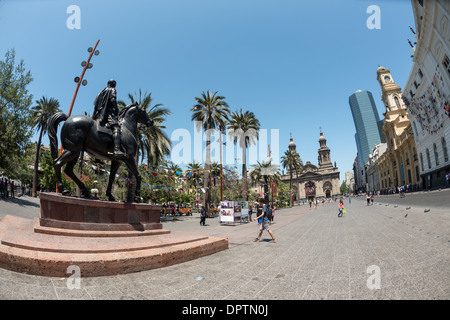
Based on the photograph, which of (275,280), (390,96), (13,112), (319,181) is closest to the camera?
(275,280)

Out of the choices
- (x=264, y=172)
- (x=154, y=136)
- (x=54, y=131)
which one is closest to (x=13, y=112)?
(x=154, y=136)

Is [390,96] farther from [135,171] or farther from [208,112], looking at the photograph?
[135,171]

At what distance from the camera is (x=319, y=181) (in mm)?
103125

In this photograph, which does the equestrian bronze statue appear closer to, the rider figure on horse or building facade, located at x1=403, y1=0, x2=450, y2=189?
the rider figure on horse

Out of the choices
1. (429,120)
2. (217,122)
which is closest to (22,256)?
(217,122)

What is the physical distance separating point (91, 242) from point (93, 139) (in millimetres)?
2594

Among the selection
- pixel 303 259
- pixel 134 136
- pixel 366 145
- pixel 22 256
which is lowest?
pixel 303 259

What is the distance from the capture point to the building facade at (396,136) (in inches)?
1886

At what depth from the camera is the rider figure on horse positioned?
5.86 m

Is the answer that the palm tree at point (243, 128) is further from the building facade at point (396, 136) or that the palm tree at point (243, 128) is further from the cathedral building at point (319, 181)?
the cathedral building at point (319, 181)

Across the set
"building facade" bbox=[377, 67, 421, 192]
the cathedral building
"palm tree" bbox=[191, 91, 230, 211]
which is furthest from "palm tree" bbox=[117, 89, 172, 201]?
the cathedral building
